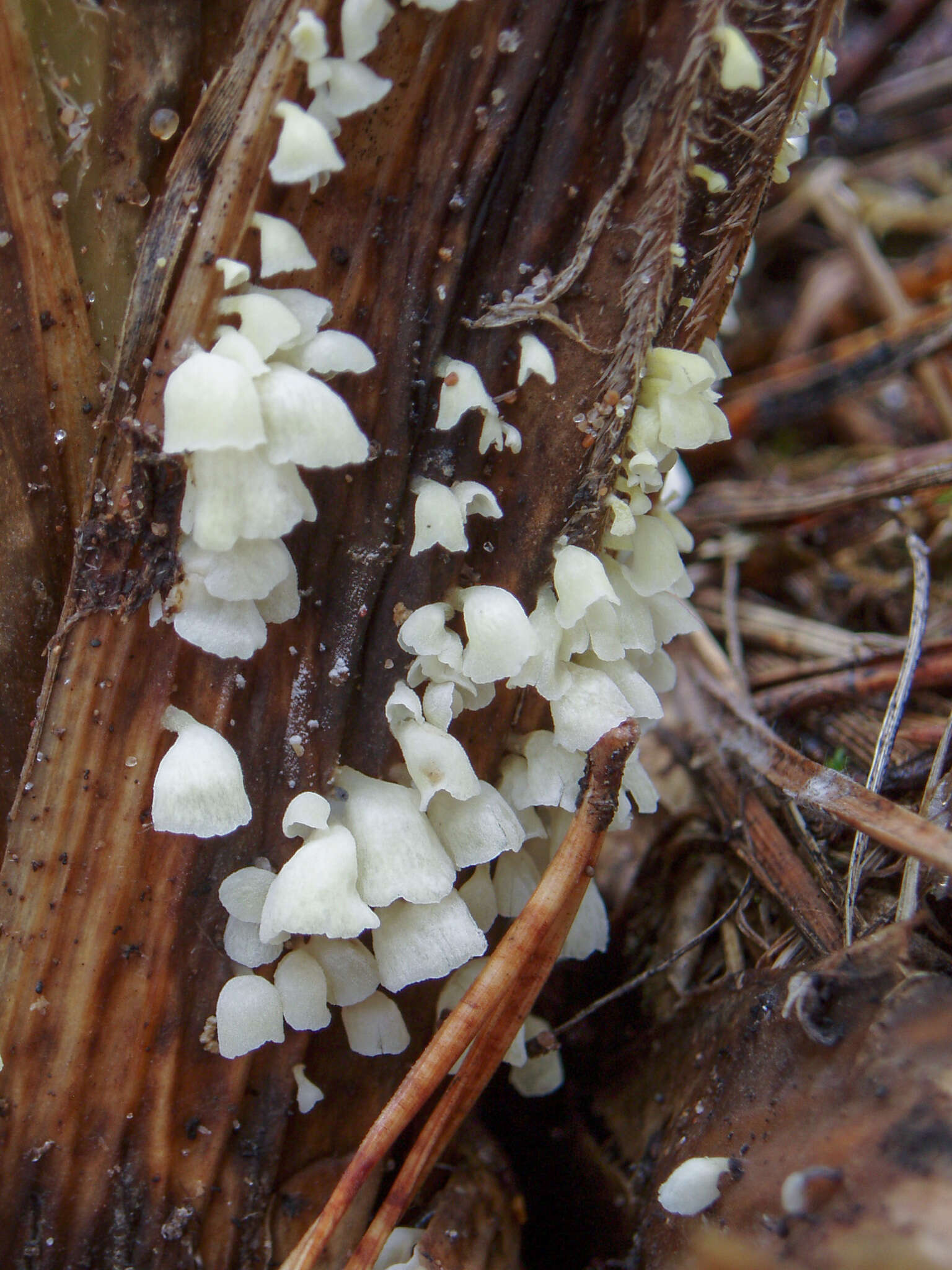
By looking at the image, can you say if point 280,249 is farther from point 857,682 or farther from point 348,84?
point 857,682

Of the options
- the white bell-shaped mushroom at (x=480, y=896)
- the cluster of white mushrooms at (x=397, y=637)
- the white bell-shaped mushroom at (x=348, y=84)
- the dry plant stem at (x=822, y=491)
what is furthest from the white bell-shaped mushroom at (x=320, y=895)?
the dry plant stem at (x=822, y=491)

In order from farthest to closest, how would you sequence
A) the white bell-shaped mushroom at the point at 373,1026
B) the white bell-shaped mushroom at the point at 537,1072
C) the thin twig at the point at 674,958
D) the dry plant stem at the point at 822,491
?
the dry plant stem at the point at 822,491 < the white bell-shaped mushroom at the point at 537,1072 < the thin twig at the point at 674,958 < the white bell-shaped mushroom at the point at 373,1026

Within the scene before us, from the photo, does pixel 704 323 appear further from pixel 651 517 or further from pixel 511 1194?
pixel 511 1194

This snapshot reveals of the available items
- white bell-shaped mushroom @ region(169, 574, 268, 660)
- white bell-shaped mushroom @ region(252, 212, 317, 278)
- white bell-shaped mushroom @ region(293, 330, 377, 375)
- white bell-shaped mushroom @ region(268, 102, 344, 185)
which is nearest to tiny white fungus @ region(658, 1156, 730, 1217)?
white bell-shaped mushroom @ region(169, 574, 268, 660)

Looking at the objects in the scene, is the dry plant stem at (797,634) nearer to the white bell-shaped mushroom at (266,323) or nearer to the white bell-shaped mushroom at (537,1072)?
the white bell-shaped mushroom at (537,1072)

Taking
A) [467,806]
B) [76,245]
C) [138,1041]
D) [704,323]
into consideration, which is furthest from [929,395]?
[138,1041]

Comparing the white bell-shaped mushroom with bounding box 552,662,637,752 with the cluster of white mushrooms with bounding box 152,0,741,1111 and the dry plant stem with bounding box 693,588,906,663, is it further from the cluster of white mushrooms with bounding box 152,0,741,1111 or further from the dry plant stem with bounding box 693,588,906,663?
the dry plant stem with bounding box 693,588,906,663

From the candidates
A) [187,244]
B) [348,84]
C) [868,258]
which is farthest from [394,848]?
[868,258]
